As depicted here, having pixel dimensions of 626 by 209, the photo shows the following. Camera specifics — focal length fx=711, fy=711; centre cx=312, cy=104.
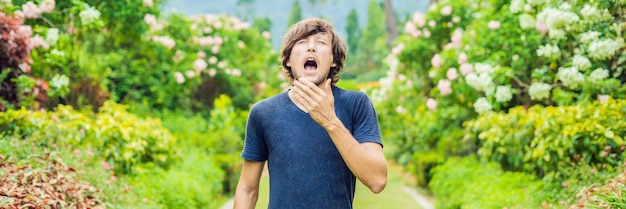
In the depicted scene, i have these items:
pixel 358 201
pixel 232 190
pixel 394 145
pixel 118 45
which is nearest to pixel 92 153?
pixel 358 201

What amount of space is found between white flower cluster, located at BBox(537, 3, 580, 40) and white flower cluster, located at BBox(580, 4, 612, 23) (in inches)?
8.0

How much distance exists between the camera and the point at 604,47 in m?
6.85

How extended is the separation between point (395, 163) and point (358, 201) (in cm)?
682

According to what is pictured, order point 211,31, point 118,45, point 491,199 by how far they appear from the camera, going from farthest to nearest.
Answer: point 211,31
point 118,45
point 491,199

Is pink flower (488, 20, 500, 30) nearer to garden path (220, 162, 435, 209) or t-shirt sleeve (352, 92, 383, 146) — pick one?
garden path (220, 162, 435, 209)

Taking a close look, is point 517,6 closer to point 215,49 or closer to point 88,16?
point 88,16

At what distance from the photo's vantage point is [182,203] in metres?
7.22

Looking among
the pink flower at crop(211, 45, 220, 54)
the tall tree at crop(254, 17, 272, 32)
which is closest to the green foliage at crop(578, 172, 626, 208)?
the pink flower at crop(211, 45, 220, 54)

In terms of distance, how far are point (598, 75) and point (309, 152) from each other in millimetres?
5596

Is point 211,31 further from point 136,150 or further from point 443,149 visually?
point 136,150

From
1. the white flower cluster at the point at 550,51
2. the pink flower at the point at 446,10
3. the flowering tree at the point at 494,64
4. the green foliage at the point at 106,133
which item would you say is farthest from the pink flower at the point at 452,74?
the green foliage at the point at 106,133

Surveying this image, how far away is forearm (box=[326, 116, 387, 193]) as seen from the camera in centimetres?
219

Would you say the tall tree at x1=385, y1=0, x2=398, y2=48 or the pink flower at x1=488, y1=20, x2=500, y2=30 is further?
the tall tree at x1=385, y1=0, x2=398, y2=48

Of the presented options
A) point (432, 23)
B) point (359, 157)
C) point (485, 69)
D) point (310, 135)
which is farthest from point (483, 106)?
point (359, 157)
